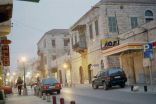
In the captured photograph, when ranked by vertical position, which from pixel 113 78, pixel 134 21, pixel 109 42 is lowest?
pixel 113 78

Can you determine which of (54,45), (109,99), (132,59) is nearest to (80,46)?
(132,59)

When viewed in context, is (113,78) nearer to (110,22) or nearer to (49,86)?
(49,86)

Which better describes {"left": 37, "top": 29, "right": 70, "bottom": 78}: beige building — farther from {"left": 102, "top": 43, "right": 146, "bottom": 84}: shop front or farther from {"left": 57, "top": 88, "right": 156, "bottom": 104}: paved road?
{"left": 57, "top": 88, "right": 156, "bottom": 104}: paved road

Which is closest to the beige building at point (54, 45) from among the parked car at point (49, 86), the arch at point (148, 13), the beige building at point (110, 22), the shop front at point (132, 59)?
the beige building at point (110, 22)

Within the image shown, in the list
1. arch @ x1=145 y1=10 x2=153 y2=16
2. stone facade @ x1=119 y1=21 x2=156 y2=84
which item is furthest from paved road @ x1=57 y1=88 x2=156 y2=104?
arch @ x1=145 y1=10 x2=153 y2=16

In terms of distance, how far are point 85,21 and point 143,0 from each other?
8959 millimetres

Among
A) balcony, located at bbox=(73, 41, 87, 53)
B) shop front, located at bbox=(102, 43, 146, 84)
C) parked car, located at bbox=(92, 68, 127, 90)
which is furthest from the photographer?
balcony, located at bbox=(73, 41, 87, 53)

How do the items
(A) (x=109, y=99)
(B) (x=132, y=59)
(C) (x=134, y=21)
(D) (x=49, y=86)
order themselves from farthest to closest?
(C) (x=134, y=21), (B) (x=132, y=59), (D) (x=49, y=86), (A) (x=109, y=99)

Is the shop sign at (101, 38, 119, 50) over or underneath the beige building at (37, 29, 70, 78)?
underneath

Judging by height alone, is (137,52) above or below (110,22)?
below

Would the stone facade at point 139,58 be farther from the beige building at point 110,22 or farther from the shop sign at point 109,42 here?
the beige building at point 110,22

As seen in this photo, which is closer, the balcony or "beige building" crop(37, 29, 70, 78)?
the balcony

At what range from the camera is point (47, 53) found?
87312 mm

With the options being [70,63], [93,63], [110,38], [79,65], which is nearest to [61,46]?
[70,63]
